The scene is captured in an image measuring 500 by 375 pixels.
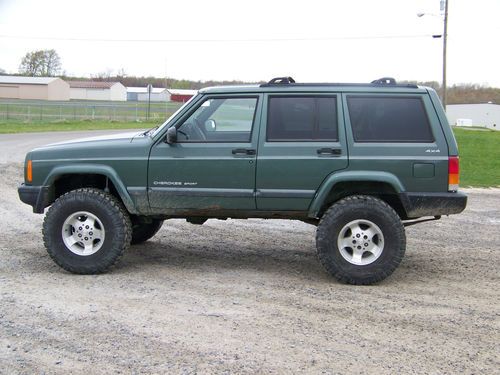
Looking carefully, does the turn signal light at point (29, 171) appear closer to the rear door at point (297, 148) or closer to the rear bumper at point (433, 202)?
the rear door at point (297, 148)

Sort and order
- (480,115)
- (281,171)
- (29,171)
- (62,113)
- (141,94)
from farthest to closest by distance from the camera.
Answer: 1. (141,94)
2. (480,115)
3. (62,113)
4. (29,171)
5. (281,171)

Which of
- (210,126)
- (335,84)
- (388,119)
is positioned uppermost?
(335,84)

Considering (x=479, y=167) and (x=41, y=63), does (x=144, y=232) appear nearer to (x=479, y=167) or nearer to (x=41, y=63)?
(x=479, y=167)

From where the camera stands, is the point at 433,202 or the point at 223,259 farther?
the point at 223,259

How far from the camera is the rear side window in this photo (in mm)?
6055

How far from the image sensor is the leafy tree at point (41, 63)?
84.1m

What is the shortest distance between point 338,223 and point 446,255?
2.13 metres

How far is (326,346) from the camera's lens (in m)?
4.29

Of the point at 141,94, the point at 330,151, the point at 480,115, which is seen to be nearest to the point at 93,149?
the point at 330,151

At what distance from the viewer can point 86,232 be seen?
6.23 metres

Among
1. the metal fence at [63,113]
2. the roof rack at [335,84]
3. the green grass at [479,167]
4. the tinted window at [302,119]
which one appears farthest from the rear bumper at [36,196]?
the metal fence at [63,113]

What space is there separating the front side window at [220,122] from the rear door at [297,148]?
21 centimetres

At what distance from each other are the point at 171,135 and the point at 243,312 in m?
2.05

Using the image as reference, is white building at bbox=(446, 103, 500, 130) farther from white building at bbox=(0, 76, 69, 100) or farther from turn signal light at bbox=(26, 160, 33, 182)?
turn signal light at bbox=(26, 160, 33, 182)
